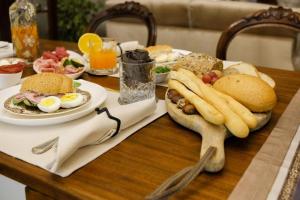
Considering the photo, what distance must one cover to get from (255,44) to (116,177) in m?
1.77

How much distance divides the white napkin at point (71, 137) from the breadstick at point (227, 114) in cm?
13

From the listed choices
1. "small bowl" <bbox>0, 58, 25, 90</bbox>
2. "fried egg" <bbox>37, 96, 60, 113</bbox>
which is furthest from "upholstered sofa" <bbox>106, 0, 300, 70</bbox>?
"fried egg" <bbox>37, 96, 60, 113</bbox>

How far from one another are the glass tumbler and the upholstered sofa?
4.51 ft

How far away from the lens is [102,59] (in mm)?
1212

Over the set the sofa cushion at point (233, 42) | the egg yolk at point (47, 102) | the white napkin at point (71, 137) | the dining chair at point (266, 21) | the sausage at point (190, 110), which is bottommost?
the sofa cushion at point (233, 42)

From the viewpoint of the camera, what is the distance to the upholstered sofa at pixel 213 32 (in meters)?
2.18

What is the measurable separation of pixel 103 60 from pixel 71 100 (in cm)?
36

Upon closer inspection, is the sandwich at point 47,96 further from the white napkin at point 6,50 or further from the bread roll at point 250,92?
the white napkin at point 6,50

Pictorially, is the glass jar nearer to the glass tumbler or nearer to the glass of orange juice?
the glass of orange juice

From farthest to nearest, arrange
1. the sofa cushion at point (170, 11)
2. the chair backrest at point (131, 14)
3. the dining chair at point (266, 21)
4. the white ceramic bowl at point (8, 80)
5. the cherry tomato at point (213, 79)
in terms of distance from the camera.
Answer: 1. the sofa cushion at point (170, 11)
2. the chair backrest at point (131, 14)
3. the dining chair at point (266, 21)
4. the white ceramic bowl at point (8, 80)
5. the cherry tomato at point (213, 79)

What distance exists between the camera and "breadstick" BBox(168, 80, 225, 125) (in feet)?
2.45

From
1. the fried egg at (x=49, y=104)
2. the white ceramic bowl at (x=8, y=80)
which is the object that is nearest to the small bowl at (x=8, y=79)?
the white ceramic bowl at (x=8, y=80)

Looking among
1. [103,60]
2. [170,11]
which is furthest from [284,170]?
[170,11]

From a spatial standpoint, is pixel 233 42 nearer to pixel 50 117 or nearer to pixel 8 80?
pixel 8 80
